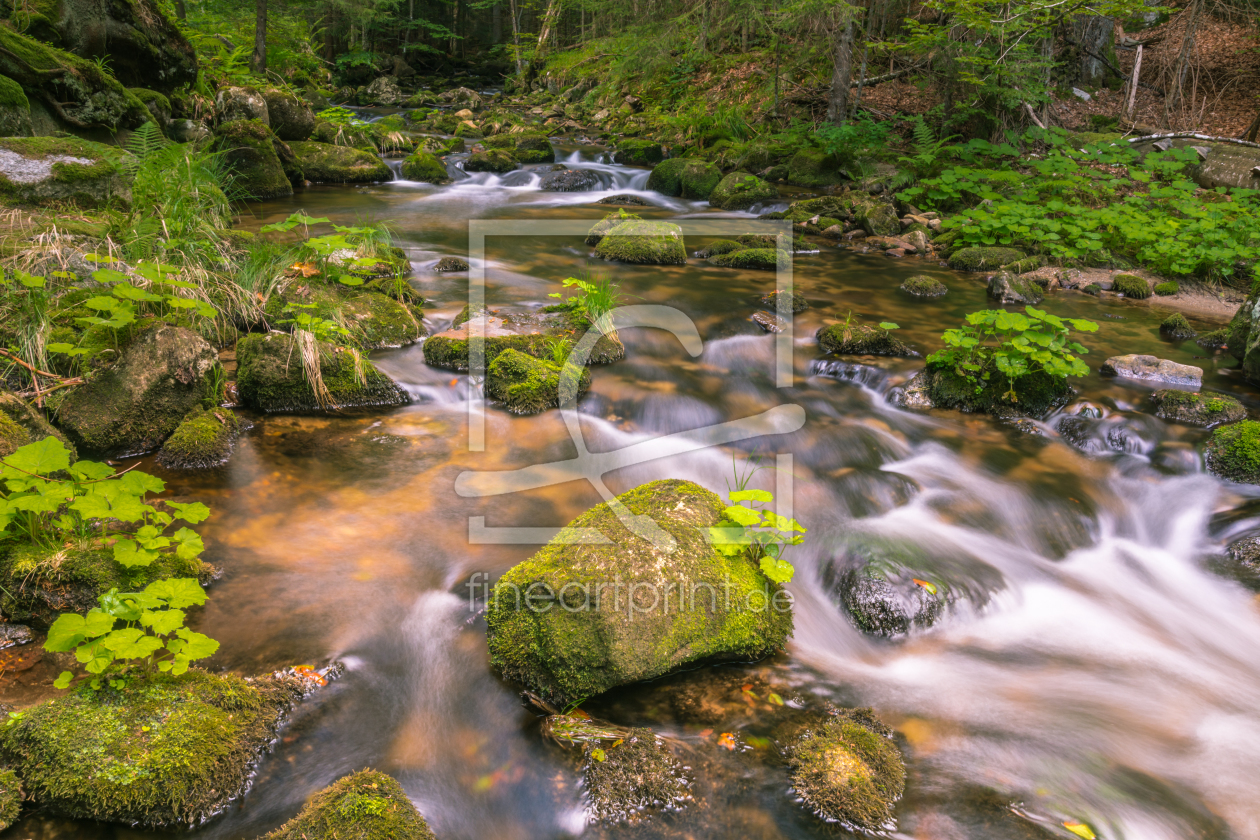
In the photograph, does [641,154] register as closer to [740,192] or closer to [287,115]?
[740,192]

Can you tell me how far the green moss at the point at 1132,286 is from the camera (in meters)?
8.59

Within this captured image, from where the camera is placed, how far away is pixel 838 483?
469cm

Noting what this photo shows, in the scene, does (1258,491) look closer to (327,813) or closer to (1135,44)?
(327,813)

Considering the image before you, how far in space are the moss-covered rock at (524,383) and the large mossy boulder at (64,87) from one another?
6580 millimetres

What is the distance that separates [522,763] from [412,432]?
112 inches

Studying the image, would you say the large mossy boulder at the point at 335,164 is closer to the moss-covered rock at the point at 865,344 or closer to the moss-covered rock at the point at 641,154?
the moss-covered rock at the point at 641,154

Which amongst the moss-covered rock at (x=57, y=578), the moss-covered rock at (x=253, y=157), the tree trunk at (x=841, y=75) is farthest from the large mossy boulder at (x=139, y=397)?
the tree trunk at (x=841, y=75)

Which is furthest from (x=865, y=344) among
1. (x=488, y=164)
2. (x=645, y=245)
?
(x=488, y=164)

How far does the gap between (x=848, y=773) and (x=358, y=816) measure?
1.66m

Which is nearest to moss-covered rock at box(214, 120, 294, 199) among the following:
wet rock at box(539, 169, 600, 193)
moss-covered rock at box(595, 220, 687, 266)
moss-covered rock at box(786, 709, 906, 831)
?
wet rock at box(539, 169, 600, 193)

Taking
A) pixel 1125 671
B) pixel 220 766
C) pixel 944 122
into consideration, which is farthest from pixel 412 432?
pixel 944 122

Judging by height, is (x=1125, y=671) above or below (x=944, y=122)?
below

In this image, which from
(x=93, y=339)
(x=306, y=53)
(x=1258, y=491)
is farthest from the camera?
(x=306, y=53)

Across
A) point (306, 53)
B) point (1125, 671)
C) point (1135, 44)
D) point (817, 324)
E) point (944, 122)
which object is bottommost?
point (1125, 671)
